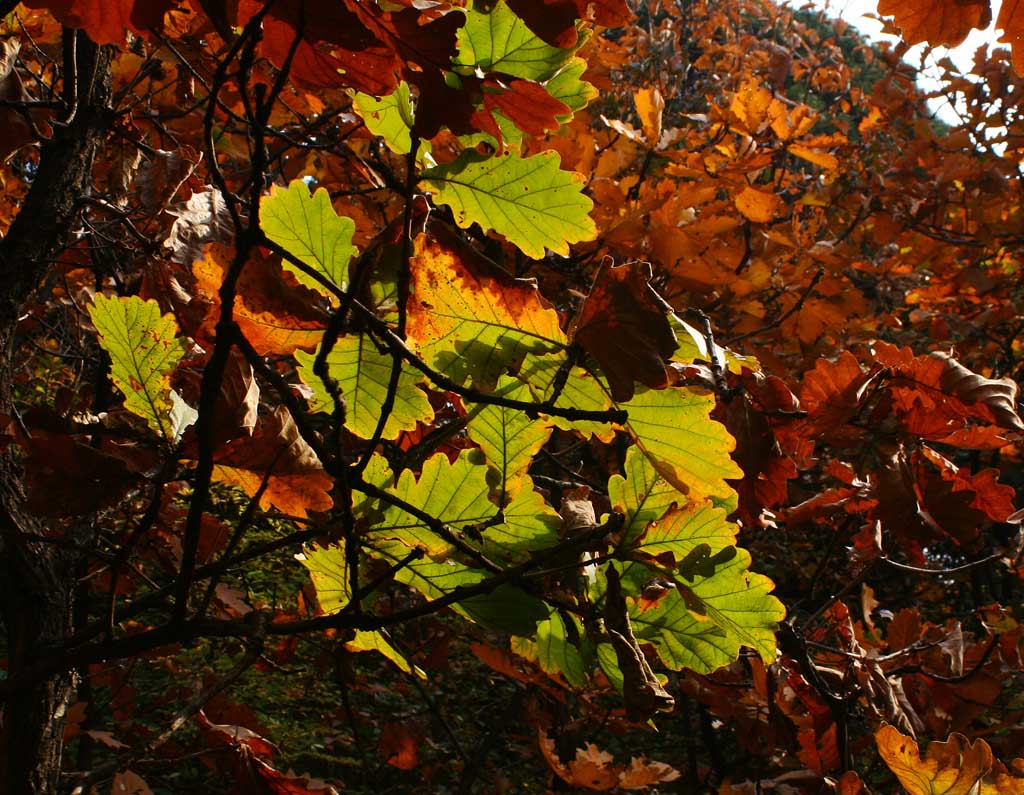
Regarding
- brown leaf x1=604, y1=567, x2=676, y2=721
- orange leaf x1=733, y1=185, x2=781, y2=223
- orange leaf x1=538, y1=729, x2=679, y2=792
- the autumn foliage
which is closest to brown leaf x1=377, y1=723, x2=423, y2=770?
orange leaf x1=538, y1=729, x2=679, y2=792

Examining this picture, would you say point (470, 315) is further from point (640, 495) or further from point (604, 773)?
point (604, 773)

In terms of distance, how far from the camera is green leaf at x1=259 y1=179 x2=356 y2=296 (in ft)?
2.05

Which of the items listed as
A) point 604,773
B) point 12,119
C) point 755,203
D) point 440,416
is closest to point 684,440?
point 440,416

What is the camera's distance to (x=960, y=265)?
16.0ft

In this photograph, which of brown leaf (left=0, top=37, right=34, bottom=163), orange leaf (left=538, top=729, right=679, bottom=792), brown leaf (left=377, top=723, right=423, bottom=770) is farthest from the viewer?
brown leaf (left=377, top=723, right=423, bottom=770)

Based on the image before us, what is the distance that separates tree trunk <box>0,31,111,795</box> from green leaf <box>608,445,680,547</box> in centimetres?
82

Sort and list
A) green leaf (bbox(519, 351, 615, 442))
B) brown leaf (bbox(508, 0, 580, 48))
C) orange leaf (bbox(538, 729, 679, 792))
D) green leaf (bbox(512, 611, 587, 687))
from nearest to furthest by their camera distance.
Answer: brown leaf (bbox(508, 0, 580, 48)), green leaf (bbox(519, 351, 615, 442)), green leaf (bbox(512, 611, 587, 687)), orange leaf (bbox(538, 729, 679, 792))

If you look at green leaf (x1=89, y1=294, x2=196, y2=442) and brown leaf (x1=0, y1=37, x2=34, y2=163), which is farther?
brown leaf (x1=0, y1=37, x2=34, y2=163)

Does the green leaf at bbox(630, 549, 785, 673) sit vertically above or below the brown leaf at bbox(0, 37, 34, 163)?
above

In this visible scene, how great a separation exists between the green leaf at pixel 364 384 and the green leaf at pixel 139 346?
0.11m

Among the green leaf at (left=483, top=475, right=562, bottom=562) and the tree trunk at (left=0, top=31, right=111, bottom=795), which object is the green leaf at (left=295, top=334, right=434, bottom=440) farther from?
the tree trunk at (left=0, top=31, right=111, bottom=795)

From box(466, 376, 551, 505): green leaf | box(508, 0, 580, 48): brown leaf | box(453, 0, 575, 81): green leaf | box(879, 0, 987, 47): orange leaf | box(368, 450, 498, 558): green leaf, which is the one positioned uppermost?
box(879, 0, 987, 47): orange leaf

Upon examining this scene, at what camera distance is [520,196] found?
678 millimetres

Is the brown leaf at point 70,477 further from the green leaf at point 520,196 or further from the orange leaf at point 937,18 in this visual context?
the orange leaf at point 937,18
